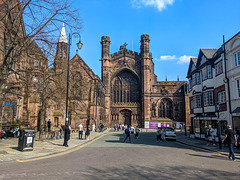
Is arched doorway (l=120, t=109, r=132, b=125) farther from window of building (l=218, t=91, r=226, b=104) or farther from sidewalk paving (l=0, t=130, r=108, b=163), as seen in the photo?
sidewalk paving (l=0, t=130, r=108, b=163)

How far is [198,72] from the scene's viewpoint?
23.7 m

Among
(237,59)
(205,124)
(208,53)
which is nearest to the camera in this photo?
(237,59)

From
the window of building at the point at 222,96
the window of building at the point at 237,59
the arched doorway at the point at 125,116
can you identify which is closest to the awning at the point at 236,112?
the window of building at the point at 222,96

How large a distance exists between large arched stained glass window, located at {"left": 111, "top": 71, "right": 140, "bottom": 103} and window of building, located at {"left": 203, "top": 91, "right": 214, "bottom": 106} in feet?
95.7

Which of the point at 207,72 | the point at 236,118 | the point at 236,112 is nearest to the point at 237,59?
the point at 236,112

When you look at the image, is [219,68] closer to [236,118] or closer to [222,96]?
[222,96]

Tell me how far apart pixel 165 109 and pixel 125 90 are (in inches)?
448

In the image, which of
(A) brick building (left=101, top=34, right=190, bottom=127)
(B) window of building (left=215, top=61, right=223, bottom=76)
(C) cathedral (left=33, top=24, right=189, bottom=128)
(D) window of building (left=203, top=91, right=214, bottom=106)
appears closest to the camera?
(B) window of building (left=215, top=61, right=223, bottom=76)

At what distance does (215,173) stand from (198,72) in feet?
61.0

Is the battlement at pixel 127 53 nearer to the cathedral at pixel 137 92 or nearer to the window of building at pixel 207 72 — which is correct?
the cathedral at pixel 137 92

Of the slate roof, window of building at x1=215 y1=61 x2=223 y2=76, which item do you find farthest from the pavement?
the slate roof

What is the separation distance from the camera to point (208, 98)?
21172 millimetres

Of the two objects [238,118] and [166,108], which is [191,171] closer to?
[238,118]

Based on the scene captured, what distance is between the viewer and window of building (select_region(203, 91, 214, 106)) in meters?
20.7
